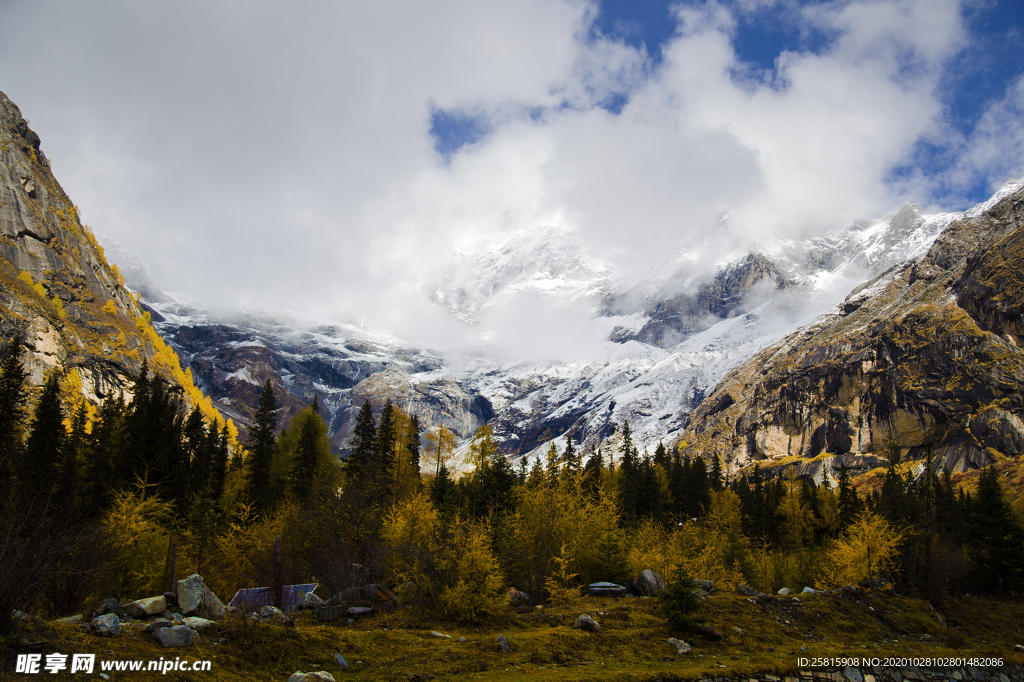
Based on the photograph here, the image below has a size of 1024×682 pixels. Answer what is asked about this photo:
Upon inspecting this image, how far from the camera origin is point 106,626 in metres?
12.5

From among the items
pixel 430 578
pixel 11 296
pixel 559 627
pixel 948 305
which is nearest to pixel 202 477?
pixel 430 578

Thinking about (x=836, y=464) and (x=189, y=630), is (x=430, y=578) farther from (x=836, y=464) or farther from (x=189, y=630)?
(x=836, y=464)

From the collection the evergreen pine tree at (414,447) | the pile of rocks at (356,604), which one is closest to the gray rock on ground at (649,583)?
the pile of rocks at (356,604)

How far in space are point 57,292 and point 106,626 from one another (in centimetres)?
15092

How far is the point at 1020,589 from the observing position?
46.6m

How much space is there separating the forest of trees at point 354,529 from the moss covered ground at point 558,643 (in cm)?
196

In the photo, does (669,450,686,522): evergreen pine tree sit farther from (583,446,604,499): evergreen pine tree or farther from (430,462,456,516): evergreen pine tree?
(430,462,456,516): evergreen pine tree

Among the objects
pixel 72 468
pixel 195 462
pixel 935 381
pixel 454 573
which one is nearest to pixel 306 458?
pixel 195 462

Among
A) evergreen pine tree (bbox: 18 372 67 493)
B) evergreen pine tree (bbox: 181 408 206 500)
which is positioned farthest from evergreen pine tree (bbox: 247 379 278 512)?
evergreen pine tree (bbox: 18 372 67 493)

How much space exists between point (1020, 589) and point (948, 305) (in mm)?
162886

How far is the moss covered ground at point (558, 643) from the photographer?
12867 millimetres

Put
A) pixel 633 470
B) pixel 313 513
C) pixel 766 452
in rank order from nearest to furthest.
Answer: pixel 313 513 < pixel 633 470 < pixel 766 452

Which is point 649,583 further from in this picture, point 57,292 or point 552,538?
point 57,292

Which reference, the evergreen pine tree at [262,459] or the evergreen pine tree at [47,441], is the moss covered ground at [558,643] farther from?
the evergreen pine tree at [47,441]
